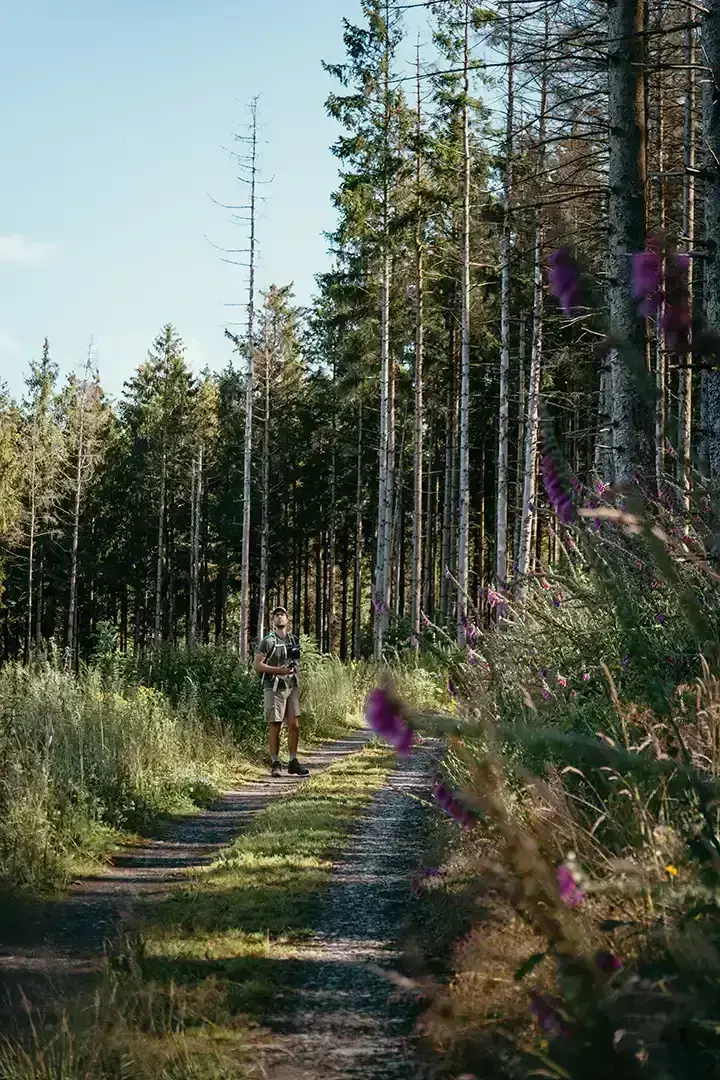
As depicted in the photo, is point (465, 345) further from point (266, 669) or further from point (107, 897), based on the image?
point (107, 897)

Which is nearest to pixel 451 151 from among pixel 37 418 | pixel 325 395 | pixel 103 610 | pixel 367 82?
pixel 367 82

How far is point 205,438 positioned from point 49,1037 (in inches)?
1759

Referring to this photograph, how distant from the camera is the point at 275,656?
12211 millimetres

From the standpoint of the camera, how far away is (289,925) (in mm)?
5680

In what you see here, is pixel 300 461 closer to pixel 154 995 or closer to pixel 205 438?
pixel 205 438

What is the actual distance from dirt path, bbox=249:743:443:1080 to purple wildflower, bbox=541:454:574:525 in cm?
109

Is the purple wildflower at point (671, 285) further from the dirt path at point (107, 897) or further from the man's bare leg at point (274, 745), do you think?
the man's bare leg at point (274, 745)

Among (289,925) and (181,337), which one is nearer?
(289,925)

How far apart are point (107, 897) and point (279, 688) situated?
542 centimetres

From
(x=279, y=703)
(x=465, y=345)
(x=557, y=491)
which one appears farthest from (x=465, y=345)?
(x=557, y=491)

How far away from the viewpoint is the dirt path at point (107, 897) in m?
5.35

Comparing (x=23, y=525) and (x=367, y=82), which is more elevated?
(x=367, y=82)

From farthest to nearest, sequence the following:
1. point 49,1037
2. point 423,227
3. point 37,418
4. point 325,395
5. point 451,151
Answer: point 37,418, point 325,395, point 423,227, point 451,151, point 49,1037

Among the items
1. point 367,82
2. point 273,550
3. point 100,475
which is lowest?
point 273,550
